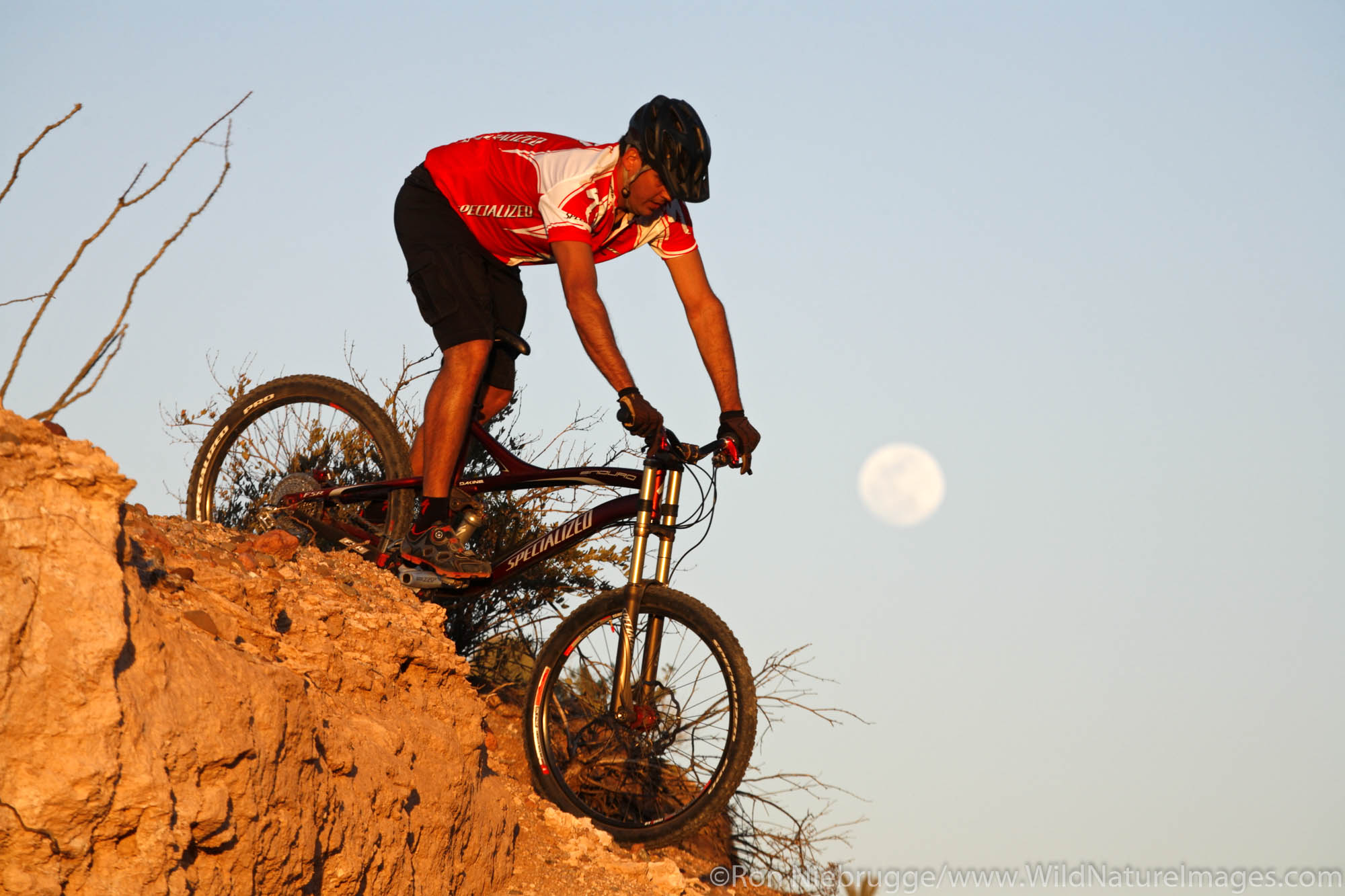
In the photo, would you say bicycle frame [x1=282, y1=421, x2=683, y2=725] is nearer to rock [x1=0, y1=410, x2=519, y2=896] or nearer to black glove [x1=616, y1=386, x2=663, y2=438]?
black glove [x1=616, y1=386, x2=663, y2=438]

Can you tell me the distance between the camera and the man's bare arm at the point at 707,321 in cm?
467

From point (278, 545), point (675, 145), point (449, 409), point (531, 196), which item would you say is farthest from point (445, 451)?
point (675, 145)

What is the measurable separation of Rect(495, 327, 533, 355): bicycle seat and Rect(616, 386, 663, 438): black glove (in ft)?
2.75

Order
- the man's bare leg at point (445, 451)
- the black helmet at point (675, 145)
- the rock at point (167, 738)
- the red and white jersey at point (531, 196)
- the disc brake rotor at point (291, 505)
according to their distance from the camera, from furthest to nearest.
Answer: the disc brake rotor at point (291, 505) < the man's bare leg at point (445, 451) < the red and white jersey at point (531, 196) < the black helmet at point (675, 145) < the rock at point (167, 738)

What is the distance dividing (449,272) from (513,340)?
1.28ft

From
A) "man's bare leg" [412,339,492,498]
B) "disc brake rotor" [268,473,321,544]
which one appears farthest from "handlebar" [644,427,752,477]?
"disc brake rotor" [268,473,321,544]

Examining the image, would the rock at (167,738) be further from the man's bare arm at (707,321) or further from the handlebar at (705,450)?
the man's bare arm at (707,321)

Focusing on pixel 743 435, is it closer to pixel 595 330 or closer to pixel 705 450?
pixel 705 450

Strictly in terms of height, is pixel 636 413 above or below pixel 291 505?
above

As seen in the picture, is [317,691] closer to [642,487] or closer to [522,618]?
[642,487]

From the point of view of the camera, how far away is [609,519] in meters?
4.49

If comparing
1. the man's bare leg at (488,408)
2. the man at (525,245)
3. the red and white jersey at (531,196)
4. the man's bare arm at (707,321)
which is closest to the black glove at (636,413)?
the man at (525,245)

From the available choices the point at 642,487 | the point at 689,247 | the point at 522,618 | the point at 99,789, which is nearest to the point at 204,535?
the point at 642,487

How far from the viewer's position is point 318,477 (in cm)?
525
